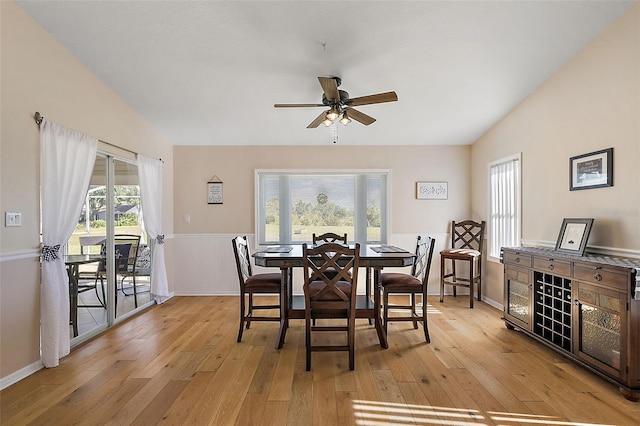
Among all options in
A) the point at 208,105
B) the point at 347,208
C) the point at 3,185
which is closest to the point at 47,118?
the point at 3,185

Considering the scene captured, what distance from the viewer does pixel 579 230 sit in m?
2.92

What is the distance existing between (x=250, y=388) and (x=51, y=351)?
1.67 meters

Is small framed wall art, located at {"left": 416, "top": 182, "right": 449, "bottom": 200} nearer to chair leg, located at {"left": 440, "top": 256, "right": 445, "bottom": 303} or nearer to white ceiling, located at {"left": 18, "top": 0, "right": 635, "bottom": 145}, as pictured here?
chair leg, located at {"left": 440, "top": 256, "right": 445, "bottom": 303}

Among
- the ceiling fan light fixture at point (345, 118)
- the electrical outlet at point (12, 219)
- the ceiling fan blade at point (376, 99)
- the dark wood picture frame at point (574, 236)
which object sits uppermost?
the ceiling fan blade at point (376, 99)

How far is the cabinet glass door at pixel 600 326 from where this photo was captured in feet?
7.30

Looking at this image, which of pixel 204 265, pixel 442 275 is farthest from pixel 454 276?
pixel 204 265

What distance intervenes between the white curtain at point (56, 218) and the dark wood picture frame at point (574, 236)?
4.34 metres

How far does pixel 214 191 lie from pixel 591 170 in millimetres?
4500

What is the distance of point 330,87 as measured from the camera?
8.71 feet

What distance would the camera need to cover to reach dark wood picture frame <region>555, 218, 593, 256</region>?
9.23 ft

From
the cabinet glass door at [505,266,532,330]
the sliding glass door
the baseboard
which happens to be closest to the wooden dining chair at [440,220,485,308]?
the cabinet glass door at [505,266,532,330]

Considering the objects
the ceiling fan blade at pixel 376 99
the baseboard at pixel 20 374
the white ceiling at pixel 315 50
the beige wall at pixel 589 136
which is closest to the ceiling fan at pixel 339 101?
the ceiling fan blade at pixel 376 99

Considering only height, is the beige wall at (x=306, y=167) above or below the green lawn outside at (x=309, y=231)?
above

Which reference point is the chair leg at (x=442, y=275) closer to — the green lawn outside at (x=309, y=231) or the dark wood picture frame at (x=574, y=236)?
the green lawn outside at (x=309, y=231)
